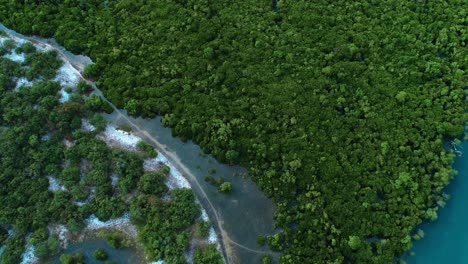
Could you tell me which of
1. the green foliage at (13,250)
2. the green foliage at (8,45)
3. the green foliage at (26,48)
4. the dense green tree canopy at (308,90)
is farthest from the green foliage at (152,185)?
the green foliage at (8,45)

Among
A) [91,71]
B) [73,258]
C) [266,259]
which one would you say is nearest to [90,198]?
[73,258]

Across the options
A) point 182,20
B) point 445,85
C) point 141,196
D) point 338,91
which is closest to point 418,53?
point 445,85

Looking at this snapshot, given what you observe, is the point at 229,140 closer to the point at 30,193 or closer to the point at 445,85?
the point at 30,193

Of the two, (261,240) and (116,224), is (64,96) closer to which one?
(116,224)

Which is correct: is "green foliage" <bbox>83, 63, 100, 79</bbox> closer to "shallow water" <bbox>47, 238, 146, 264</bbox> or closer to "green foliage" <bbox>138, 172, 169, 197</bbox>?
"green foliage" <bbox>138, 172, 169, 197</bbox>

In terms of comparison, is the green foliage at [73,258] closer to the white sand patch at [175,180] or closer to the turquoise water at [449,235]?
the white sand patch at [175,180]

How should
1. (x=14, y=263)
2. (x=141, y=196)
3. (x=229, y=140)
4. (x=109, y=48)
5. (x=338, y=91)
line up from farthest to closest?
(x=109, y=48) < (x=338, y=91) < (x=229, y=140) < (x=141, y=196) < (x=14, y=263)
